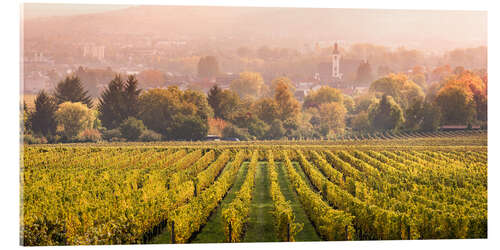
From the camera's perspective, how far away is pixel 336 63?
573 inches

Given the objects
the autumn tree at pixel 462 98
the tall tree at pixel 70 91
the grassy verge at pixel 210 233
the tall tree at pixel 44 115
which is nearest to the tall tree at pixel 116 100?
the tall tree at pixel 70 91

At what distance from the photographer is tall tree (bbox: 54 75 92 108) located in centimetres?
1370

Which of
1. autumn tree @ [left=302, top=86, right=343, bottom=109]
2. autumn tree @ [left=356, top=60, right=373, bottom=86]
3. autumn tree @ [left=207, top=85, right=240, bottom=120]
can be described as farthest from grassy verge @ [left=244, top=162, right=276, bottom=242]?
autumn tree @ [left=356, top=60, right=373, bottom=86]

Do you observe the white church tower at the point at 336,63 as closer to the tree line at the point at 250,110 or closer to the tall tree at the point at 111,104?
the tree line at the point at 250,110

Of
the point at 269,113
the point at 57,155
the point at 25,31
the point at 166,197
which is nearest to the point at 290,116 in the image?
the point at 269,113

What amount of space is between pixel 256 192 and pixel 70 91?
554cm

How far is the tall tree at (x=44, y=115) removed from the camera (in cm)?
1288

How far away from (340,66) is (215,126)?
4.25m

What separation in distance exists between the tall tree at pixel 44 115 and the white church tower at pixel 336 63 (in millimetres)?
7490

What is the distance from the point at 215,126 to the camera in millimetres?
16250

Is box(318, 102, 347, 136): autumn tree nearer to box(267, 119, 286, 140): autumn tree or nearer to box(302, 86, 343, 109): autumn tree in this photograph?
box(302, 86, 343, 109): autumn tree

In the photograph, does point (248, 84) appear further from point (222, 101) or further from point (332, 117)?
point (332, 117)
